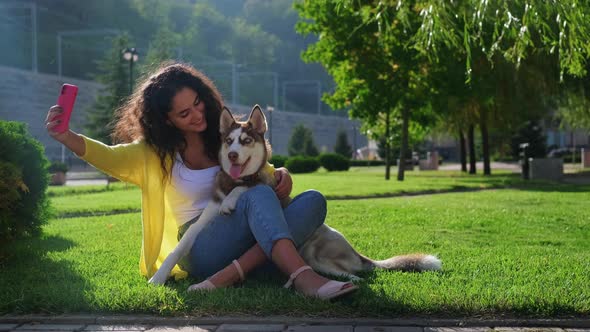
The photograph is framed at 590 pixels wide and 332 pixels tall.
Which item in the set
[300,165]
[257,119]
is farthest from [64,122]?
[300,165]

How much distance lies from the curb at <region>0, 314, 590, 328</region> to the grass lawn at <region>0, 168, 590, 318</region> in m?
0.11

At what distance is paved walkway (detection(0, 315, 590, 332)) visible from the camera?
3.82 metres

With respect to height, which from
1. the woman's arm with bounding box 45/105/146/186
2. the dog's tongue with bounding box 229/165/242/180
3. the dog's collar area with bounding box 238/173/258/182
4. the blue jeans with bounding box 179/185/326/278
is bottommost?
the blue jeans with bounding box 179/185/326/278

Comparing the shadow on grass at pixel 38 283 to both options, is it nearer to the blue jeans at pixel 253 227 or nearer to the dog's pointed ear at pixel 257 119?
the blue jeans at pixel 253 227

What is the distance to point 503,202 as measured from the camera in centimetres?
1399

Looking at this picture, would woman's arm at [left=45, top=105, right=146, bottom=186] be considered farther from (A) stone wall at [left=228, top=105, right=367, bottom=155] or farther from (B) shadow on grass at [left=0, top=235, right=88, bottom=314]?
(A) stone wall at [left=228, top=105, right=367, bottom=155]

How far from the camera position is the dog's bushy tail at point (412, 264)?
5.29 metres

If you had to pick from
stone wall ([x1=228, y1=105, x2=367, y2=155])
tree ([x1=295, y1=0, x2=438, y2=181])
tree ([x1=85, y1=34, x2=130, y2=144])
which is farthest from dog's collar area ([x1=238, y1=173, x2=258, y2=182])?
stone wall ([x1=228, y1=105, x2=367, y2=155])

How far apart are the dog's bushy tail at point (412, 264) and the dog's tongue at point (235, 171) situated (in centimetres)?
146

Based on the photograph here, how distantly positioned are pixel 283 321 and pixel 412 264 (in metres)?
1.69

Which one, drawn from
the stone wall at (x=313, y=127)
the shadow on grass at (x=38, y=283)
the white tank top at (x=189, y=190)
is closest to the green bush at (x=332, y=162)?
the stone wall at (x=313, y=127)

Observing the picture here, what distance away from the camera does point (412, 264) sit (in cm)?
533

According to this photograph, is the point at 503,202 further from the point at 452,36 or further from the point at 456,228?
the point at 452,36

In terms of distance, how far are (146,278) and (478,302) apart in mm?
2434
